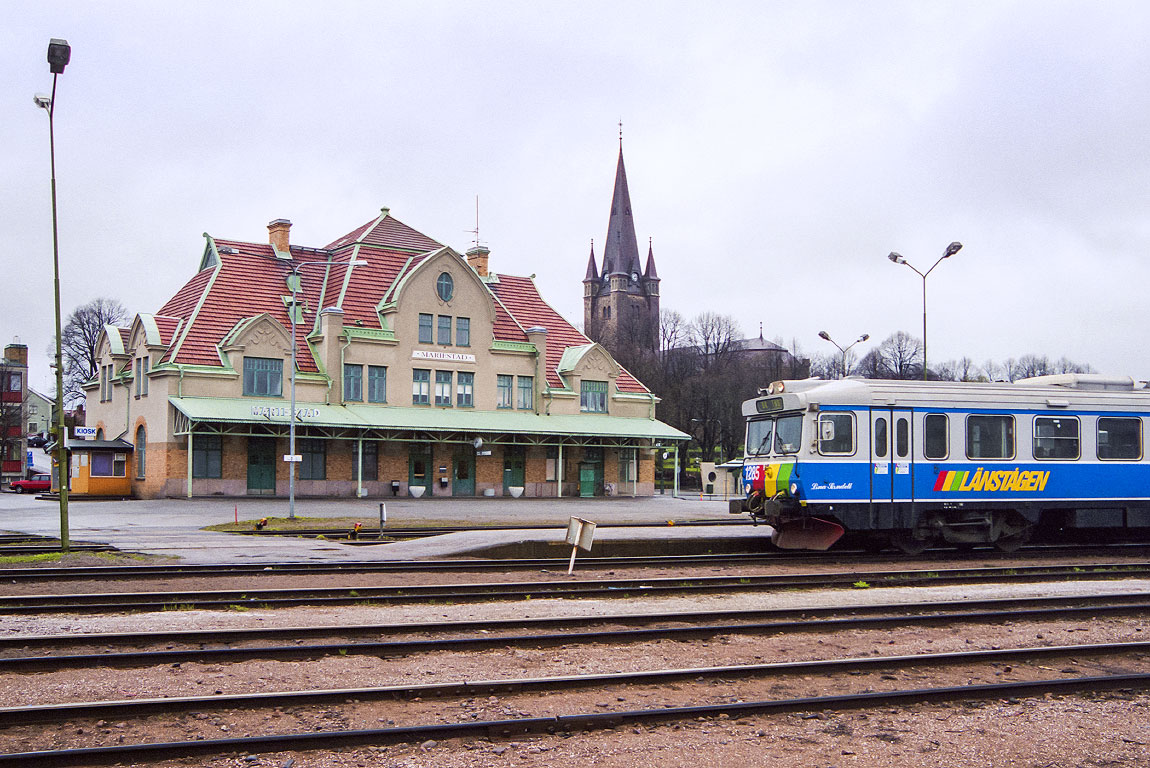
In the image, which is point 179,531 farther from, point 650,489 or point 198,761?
point 650,489

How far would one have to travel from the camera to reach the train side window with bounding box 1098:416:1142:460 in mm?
20531

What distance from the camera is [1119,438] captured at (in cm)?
2066

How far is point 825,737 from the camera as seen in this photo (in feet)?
24.5

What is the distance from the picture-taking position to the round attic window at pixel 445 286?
4962 centimetres

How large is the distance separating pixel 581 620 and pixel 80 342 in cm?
7894

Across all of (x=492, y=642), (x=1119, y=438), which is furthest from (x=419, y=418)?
(x=492, y=642)

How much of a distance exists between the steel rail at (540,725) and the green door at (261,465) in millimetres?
38561

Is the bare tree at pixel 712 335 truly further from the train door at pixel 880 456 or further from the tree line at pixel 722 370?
the train door at pixel 880 456

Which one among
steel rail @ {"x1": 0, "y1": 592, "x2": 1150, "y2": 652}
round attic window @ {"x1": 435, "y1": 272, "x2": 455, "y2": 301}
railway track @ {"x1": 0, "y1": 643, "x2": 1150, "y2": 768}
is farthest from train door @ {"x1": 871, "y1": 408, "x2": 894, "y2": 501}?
round attic window @ {"x1": 435, "y1": 272, "x2": 455, "y2": 301}

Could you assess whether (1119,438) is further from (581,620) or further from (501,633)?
(501,633)

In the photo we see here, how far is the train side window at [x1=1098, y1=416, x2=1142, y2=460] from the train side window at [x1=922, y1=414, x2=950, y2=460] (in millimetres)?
3508

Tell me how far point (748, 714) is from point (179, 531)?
23021 millimetres

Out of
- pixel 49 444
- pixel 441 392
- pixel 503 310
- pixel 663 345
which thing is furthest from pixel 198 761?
pixel 663 345

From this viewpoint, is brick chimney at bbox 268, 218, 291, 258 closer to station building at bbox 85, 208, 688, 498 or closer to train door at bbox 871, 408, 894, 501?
station building at bbox 85, 208, 688, 498
